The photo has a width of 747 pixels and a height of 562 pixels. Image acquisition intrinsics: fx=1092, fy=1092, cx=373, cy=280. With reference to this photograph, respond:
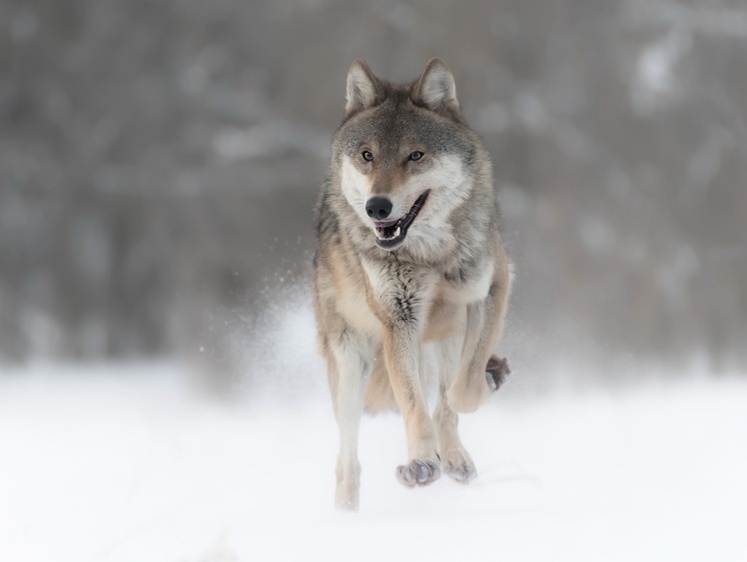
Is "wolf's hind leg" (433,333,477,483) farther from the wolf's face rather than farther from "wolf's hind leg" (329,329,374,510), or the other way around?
the wolf's face

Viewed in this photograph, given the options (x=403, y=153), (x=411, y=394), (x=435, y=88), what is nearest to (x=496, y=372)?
(x=411, y=394)

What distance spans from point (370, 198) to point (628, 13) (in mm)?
18383

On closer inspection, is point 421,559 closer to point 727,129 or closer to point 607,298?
point 607,298

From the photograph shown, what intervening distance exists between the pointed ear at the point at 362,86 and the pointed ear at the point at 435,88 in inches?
7.1

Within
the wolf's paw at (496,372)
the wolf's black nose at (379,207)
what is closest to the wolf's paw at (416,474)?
the wolf's paw at (496,372)

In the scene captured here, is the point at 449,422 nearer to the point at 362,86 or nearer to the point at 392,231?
the point at 392,231

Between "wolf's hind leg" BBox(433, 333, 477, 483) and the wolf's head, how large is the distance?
79 centimetres

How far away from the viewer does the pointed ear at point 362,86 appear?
4875 mm

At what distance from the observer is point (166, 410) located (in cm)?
1074

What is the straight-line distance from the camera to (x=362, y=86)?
193 inches

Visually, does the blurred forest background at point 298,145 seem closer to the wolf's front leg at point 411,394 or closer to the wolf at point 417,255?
the wolf at point 417,255

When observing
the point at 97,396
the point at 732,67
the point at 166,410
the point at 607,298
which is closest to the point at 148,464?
the point at 166,410

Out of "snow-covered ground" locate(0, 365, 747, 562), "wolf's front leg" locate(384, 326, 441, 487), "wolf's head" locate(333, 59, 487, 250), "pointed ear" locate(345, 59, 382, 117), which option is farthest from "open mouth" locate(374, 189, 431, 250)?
"snow-covered ground" locate(0, 365, 747, 562)

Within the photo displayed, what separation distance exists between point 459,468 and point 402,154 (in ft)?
4.80
